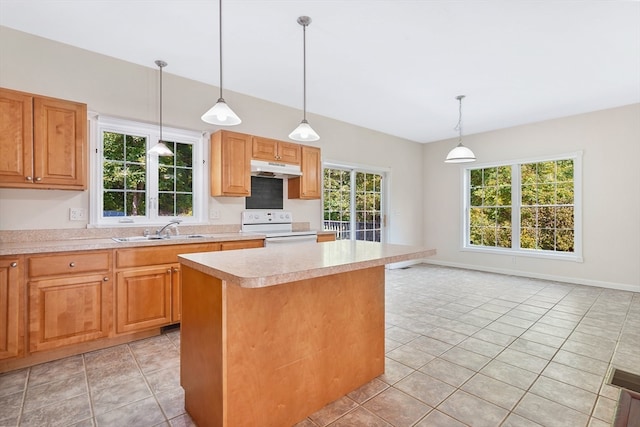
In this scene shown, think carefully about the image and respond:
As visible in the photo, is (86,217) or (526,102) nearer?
(86,217)

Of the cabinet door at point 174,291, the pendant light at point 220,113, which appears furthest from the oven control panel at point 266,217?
the pendant light at point 220,113

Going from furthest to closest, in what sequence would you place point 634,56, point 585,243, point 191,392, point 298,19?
1. point 585,243
2. point 634,56
3. point 298,19
4. point 191,392

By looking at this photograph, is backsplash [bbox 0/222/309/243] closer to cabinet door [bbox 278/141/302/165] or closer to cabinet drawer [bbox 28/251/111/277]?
cabinet drawer [bbox 28/251/111/277]

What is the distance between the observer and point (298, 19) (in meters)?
2.59

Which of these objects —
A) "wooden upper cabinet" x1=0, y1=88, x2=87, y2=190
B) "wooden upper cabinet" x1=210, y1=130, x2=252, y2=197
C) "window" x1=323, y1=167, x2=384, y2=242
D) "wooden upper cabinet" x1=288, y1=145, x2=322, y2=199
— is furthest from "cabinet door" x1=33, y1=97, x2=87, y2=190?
"window" x1=323, y1=167, x2=384, y2=242

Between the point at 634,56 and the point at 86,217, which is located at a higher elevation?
the point at 634,56

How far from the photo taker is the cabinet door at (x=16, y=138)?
2.41 m

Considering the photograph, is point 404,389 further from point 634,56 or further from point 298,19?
point 634,56

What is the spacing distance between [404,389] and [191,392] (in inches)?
53.7

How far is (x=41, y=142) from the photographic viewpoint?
8.38ft

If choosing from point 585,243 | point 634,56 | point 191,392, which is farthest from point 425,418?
point 585,243

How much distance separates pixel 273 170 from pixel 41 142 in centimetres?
224

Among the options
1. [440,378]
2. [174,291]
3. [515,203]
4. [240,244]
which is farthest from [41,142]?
[515,203]

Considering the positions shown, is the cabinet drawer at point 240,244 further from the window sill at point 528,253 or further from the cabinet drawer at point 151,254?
the window sill at point 528,253
